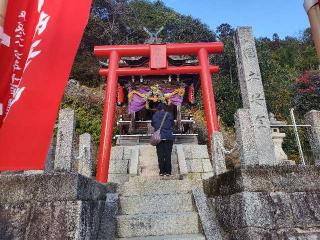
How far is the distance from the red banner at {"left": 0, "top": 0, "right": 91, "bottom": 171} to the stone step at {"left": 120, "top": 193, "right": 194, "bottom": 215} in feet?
7.17

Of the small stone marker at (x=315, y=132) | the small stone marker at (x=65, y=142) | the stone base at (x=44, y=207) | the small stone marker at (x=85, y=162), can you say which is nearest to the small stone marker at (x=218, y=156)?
the small stone marker at (x=315, y=132)

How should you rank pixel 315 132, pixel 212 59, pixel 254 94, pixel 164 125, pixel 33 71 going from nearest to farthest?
pixel 33 71
pixel 254 94
pixel 315 132
pixel 164 125
pixel 212 59

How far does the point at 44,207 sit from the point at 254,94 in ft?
11.4

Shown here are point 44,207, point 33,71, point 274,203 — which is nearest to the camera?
point 33,71

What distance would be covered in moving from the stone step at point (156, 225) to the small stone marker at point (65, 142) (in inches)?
40.2

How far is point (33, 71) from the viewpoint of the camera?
2.51 meters

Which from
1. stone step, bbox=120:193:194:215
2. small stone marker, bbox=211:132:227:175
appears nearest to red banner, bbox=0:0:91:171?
stone step, bbox=120:193:194:215

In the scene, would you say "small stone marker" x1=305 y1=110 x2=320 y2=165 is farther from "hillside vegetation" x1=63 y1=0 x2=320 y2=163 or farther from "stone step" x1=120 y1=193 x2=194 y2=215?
"hillside vegetation" x1=63 y1=0 x2=320 y2=163

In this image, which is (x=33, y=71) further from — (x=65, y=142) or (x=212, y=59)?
(x=212, y=59)

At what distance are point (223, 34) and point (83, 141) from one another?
30.1m

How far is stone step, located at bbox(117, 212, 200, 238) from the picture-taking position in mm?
3957

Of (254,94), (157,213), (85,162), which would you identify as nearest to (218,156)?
(254,94)

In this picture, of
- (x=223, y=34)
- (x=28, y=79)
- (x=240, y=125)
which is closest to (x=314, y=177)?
(x=240, y=125)

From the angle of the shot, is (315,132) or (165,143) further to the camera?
(165,143)
